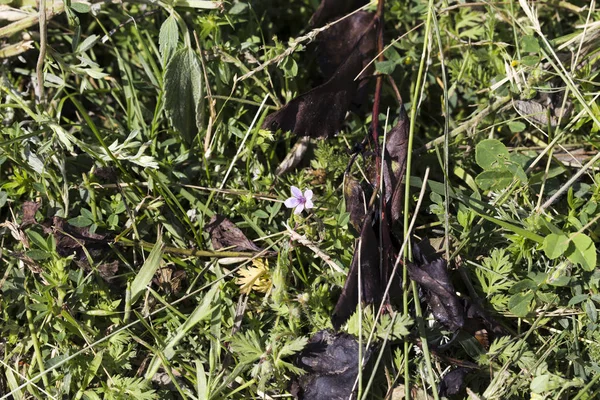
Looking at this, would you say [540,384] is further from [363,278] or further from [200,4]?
[200,4]

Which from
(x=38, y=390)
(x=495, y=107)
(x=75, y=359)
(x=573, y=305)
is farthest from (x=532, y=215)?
(x=38, y=390)

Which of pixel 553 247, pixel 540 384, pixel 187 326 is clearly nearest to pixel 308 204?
pixel 187 326

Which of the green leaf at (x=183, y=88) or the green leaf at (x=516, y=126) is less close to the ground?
the green leaf at (x=183, y=88)

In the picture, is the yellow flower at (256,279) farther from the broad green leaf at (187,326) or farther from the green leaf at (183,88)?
the green leaf at (183,88)

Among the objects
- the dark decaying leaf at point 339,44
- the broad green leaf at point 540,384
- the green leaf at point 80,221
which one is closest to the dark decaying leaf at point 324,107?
the dark decaying leaf at point 339,44

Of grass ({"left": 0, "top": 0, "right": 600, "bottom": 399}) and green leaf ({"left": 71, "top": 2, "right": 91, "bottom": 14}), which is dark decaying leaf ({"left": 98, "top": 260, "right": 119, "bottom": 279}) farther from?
green leaf ({"left": 71, "top": 2, "right": 91, "bottom": 14})

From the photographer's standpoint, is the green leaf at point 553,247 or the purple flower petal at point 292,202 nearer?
the green leaf at point 553,247
